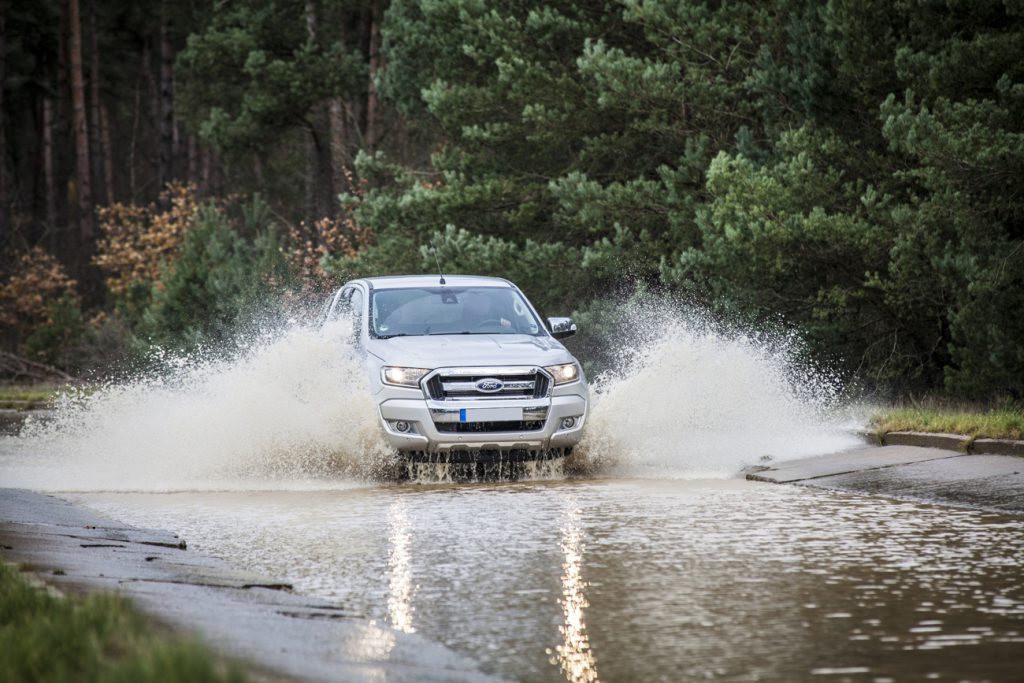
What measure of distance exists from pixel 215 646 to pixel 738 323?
1848cm

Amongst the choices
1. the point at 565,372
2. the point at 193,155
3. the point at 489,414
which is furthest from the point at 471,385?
the point at 193,155

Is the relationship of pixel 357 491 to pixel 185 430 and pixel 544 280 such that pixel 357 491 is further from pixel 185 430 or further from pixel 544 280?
pixel 544 280

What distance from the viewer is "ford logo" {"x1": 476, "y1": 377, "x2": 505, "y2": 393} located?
14555 millimetres

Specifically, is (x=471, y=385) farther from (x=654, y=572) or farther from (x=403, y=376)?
(x=654, y=572)

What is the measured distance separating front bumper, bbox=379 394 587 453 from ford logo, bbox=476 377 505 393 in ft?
0.42

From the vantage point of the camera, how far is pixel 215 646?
6.19m

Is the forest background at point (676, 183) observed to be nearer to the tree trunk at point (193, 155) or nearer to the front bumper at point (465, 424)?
the front bumper at point (465, 424)

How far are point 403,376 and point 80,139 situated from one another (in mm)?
39356

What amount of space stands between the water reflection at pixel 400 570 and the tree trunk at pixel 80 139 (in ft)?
133

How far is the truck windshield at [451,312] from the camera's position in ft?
52.6

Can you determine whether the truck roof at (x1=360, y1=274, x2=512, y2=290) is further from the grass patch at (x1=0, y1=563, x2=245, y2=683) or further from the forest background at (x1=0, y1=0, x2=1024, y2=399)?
the grass patch at (x1=0, y1=563, x2=245, y2=683)

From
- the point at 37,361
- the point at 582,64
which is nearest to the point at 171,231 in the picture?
the point at 37,361

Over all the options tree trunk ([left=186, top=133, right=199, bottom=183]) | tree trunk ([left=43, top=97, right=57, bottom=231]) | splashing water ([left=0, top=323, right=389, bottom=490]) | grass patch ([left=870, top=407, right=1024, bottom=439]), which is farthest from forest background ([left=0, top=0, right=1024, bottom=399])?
tree trunk ([left=186, top=133, right=199, bottom=183])

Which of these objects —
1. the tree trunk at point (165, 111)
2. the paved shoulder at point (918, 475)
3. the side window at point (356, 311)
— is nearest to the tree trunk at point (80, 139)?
the tree trunk at point (165, 111)
